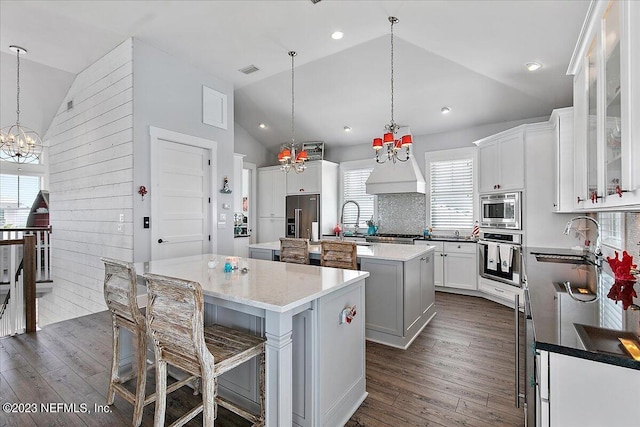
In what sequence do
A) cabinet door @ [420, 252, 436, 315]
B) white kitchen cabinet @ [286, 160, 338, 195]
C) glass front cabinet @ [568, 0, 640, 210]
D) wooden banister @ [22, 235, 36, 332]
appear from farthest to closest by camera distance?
white kitchen cabinet @ [286, 160, 338, 195] → cabinet door @ [420, 252, 436, 315] → wooden banister @ [22, 235, 36, 332] → glass front cabinet @ [568, 0, 640, 210]

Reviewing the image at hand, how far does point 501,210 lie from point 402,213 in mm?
2017

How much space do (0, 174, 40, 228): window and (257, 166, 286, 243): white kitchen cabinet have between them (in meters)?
5.85

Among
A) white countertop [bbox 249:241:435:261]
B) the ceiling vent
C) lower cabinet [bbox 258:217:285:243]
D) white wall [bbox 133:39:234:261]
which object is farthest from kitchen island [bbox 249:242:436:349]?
lower cabinet [bbox 258:217:285:243]

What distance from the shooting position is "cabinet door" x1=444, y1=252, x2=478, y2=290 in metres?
5.11

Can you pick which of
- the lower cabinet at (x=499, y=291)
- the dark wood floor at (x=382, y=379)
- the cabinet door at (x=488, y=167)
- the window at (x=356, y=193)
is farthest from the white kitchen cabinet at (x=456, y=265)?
the window at (x=356, y=193)

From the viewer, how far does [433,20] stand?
3494mm

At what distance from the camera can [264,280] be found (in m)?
2.17

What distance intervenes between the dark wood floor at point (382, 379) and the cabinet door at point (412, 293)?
24 cm

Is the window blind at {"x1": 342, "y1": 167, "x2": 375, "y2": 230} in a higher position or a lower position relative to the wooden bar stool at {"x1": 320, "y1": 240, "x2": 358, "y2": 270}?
higher

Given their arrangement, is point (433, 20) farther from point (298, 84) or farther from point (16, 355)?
point (16, 355)

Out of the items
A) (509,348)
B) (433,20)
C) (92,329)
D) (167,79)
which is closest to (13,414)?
(92,329)

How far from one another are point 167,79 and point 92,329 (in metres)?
3.17

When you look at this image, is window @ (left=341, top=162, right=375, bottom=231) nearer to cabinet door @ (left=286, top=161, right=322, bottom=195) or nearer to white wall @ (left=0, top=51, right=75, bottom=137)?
cabinet door @ (left=286, top=161, right=322, bottom=195)

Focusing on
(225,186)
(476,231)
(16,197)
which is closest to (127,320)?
(225,186)
